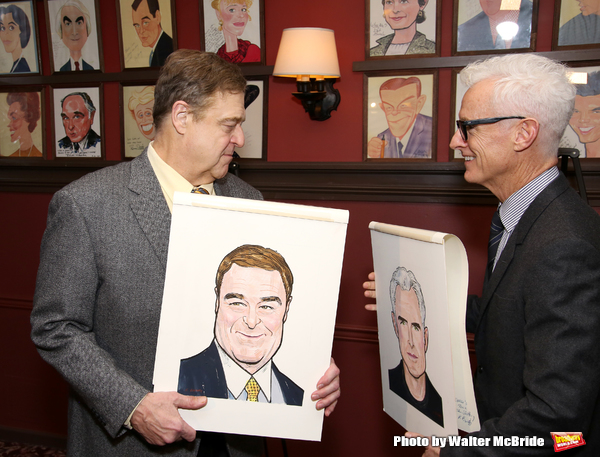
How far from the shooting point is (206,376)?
1.34 m

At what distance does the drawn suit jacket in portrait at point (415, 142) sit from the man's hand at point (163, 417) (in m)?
1.68

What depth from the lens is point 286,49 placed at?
2.36 m

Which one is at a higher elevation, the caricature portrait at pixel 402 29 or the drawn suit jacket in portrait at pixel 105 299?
the caricature portrait at pixel 402 29

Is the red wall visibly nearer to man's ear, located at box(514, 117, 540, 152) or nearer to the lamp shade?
Answer: the lamp shade

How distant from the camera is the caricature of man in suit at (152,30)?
2846 mm

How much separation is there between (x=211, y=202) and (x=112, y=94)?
6.82 ft

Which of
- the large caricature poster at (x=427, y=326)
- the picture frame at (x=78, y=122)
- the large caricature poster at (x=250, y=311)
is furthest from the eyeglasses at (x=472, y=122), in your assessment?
the picture frame at (x=78, y=122)

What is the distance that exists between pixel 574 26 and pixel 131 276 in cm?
213

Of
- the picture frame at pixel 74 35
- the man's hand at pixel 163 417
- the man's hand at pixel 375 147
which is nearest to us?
the man's hand at pixel 163 417

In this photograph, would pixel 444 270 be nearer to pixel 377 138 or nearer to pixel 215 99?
pixel 215 99

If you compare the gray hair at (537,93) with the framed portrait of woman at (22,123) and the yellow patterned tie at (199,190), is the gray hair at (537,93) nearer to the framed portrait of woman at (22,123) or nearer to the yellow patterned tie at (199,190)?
the yellow patterned tie at (199,190)

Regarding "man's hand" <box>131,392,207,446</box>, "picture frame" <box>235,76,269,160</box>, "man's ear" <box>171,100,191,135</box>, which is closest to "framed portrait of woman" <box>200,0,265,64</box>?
"picture frame" <box>235,76,269,160</box>

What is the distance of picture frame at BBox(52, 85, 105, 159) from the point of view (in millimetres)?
3047

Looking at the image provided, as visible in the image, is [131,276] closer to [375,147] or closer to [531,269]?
[531,269]
